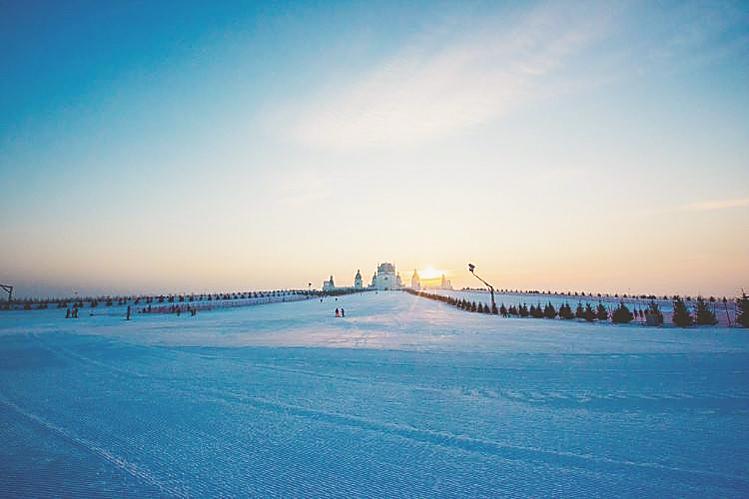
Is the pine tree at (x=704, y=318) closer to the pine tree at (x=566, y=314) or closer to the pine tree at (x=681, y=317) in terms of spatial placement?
the pine tree at (x=681, y=317)

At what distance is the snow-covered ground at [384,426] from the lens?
4.43 meters

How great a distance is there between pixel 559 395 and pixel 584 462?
3.32 metres

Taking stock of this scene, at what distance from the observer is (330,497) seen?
410 centimetres

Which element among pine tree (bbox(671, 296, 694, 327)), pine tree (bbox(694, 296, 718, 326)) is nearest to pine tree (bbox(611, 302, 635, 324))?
pine tree (bbox(671, 296, 694, 327))

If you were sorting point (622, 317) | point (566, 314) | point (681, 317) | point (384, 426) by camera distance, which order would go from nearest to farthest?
point (384, 426), point (681, 317), point (622, 317), point (566, 314)

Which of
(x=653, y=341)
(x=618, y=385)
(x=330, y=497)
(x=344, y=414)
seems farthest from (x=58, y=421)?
(x=653, y=341)

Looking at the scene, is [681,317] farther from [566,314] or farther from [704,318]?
[566,314]

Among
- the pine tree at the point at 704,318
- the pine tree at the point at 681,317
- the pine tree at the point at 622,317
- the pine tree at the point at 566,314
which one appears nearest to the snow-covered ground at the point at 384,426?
the pine tree at the point at 681,317

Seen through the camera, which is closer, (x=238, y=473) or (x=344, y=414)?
(x=238, y=473)

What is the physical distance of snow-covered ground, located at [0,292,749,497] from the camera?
443cm

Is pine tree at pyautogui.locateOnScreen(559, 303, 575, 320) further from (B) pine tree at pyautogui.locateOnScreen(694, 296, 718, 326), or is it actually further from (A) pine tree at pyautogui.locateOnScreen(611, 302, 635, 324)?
(B) pine tree at pyautogui.locateOnScreen(694, 296, 718, 326)

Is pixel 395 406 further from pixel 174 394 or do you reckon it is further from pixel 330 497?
pixel 174 394

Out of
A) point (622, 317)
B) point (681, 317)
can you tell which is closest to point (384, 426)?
point (681, 317)

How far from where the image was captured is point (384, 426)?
6254 mm
